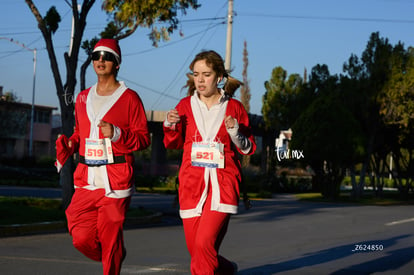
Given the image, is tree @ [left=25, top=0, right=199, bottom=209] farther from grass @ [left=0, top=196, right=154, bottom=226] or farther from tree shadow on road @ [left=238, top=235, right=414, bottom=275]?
tree shadow on road @ [left=238, top=235, right=414, bottom=275]

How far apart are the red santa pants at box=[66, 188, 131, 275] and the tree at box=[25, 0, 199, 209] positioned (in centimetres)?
883

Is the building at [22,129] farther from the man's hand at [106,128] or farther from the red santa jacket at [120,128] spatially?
the man's hand at [106,128]

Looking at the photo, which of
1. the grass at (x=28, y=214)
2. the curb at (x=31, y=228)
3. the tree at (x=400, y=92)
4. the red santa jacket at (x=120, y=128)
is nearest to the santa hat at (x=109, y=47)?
the red santa jacket at (x=120, y=128)

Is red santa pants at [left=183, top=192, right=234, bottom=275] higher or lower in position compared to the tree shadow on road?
higher

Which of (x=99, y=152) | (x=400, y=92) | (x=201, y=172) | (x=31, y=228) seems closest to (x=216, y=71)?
(x=201, y=172)

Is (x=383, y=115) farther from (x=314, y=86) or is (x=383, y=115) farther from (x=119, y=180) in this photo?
(x=119, y=180)

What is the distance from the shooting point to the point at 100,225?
574 cm

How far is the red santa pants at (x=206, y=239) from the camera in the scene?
526 cm

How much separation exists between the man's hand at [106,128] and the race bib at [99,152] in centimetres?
20

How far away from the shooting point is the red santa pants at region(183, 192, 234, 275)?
5258mm

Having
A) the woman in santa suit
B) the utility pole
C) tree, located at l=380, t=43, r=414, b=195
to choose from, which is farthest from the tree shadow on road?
tree, located at l=380, t=43, r=414, b=195

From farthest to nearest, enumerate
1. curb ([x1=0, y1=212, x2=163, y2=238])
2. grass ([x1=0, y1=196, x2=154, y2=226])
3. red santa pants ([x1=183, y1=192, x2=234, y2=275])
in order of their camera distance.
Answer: grass ([x1=0, y1=196, x2=154, y2=226])
curb ([x1=0, y1=212, x2=163, y2=238])
red santa pants ([x1=183, y1=192, x2=234, y2=275])

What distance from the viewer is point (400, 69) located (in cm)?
3189

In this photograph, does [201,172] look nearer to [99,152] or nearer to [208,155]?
[208,155]
